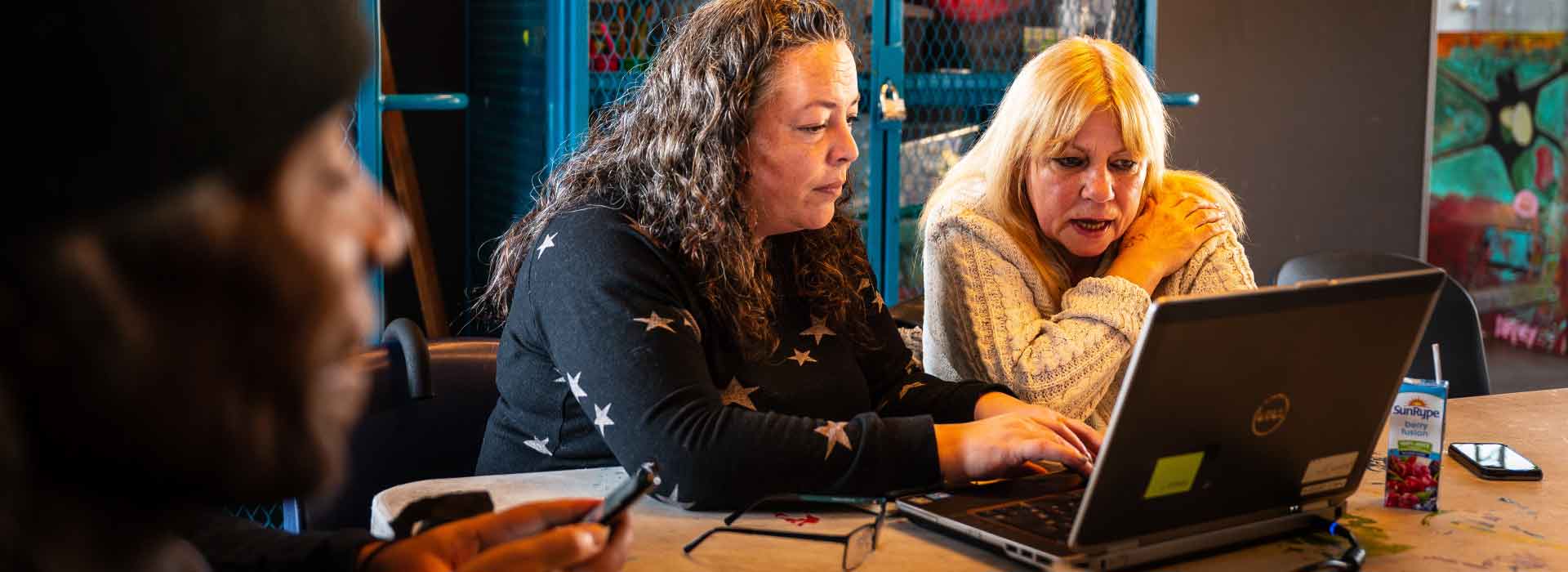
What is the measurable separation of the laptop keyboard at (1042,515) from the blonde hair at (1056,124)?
82cm

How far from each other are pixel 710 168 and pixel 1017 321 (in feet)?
1.99

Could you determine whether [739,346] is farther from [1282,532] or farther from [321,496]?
[321,496]

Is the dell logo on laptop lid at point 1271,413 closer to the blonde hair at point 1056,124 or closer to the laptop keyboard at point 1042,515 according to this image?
the laptop keyboard at point 1042,515

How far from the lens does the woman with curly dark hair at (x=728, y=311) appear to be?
1.59 m

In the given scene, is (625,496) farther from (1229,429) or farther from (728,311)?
(728,311)

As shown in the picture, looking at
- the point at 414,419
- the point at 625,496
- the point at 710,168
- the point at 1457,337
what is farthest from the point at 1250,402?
the point at 1457,337

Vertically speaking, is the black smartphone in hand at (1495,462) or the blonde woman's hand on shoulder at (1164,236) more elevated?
the blonde woman's hand on shoulder at (1164,236)

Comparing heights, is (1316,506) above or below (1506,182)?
below

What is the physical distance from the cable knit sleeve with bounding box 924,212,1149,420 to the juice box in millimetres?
540

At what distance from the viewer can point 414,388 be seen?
6.20 feet

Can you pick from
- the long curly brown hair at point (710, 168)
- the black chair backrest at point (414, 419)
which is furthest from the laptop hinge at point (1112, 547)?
the black chair backrest at point (414, 419)

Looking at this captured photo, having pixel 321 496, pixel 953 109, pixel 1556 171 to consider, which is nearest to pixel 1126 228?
pixel 953 109

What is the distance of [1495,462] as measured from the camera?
1759mm

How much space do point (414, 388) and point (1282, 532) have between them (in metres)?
1.06
